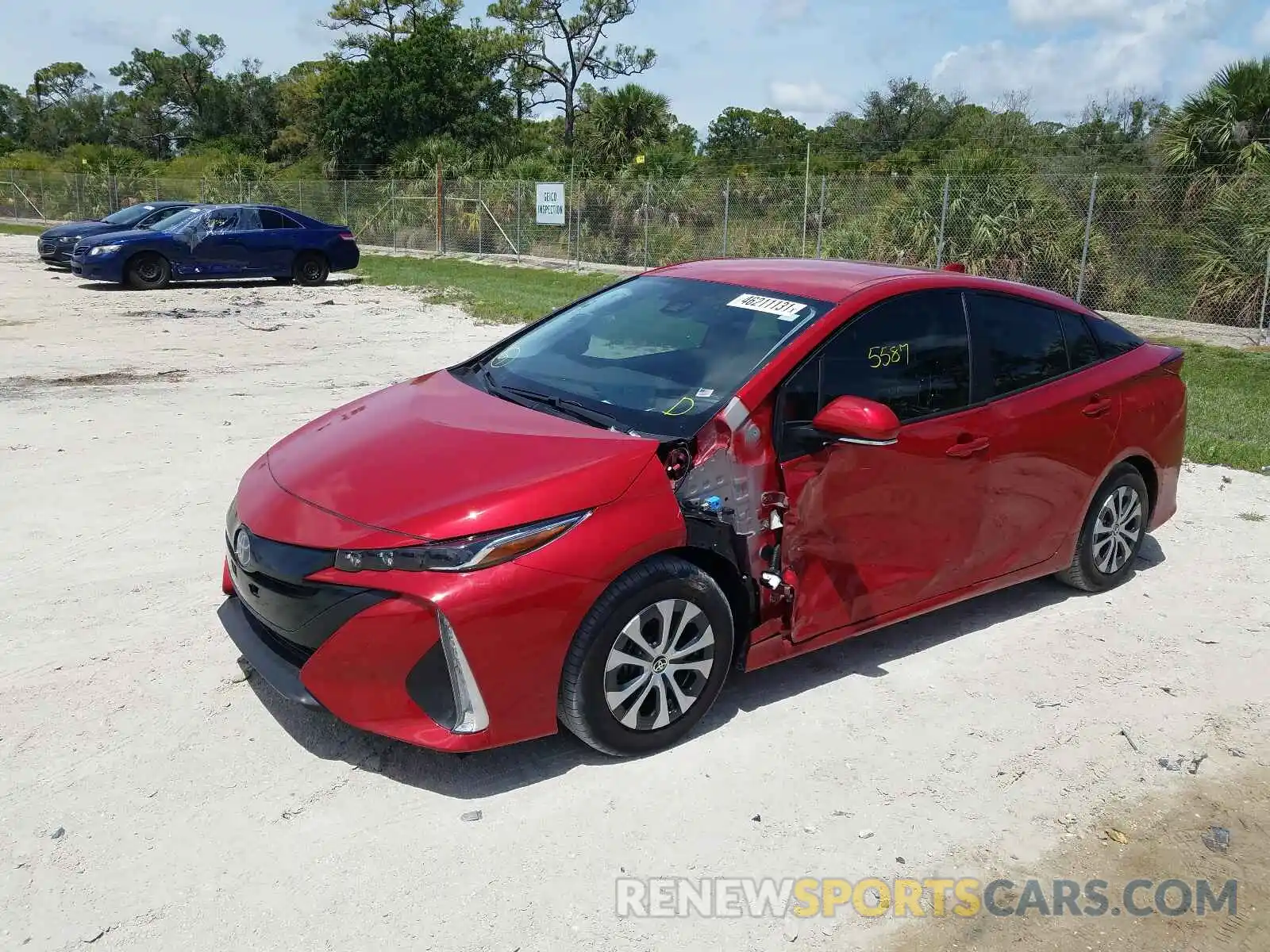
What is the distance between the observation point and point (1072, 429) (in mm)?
4898

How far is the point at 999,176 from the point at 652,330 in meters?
15.6

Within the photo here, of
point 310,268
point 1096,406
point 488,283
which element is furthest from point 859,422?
point 310,268

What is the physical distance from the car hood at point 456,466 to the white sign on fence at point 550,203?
24374mm

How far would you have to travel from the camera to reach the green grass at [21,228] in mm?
37544

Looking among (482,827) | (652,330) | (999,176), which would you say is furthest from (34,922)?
(999,176)

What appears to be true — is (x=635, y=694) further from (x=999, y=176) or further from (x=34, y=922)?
(x=999, y=176)

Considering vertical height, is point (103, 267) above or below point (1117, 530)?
above

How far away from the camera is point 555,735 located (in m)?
3.85

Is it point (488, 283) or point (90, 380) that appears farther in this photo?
point (488, 283)

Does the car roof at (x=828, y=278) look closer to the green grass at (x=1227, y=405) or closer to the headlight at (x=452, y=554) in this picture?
the headlight at (x=452, y=554)

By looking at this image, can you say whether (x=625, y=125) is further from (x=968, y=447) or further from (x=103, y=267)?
(x=968, y=447)

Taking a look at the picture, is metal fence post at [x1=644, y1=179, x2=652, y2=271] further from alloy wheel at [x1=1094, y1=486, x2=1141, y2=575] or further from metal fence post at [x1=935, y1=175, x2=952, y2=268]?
alloy wheel at [x1=1094, y1=486, x2=1141, y2=575]

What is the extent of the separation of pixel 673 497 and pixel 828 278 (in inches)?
57.9

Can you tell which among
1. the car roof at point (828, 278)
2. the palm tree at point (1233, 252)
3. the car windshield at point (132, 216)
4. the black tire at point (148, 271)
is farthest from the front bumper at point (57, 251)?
the car roof at point (828, 278)
